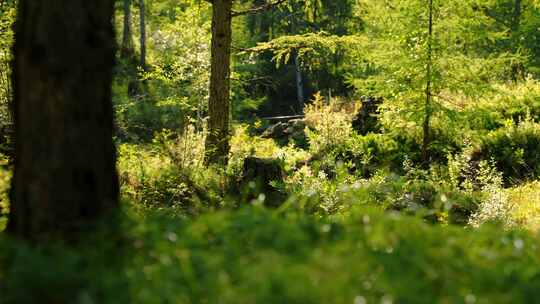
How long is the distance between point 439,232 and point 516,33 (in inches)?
799

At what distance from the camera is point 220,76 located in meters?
10.4

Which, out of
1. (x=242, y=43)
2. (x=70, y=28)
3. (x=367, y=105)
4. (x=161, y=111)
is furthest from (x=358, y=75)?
(x=70, y=28)

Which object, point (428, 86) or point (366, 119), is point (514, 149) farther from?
point (366, 119)

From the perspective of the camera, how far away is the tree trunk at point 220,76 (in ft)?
33.6

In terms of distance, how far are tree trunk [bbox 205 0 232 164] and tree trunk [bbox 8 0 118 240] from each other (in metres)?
6.93

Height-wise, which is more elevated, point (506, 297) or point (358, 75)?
point (358, 75)

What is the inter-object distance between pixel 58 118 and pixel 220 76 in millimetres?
7499

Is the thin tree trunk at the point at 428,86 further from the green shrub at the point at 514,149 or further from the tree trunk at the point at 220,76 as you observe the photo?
the tree trunk at the point at 220,76

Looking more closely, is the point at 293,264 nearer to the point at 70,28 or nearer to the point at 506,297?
the point at 506,297

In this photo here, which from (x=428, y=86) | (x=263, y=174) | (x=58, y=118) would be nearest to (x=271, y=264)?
(x=58, y=118)

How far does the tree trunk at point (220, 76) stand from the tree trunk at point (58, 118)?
6.93 m

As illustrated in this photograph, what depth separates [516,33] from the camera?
68.9 feet

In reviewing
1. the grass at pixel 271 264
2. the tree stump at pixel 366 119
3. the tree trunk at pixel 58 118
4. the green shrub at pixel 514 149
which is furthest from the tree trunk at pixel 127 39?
the grass at pixel 271 264

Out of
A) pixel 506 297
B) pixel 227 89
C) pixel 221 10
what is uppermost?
pixel 221 10
